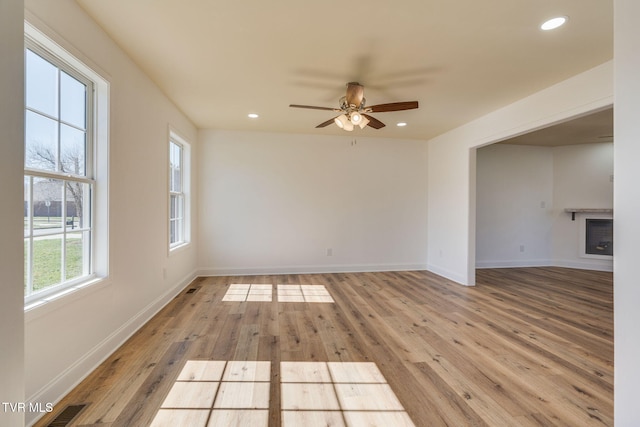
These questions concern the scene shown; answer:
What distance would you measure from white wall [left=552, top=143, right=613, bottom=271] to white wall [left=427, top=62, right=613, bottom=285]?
2.83 m

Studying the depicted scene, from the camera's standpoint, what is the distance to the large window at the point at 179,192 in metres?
4.01

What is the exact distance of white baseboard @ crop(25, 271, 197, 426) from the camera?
1.62 metres

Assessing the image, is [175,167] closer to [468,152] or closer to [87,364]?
[87,364]

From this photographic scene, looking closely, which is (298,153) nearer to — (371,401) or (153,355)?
(153,355)

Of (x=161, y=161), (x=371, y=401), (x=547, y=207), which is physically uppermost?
(x=161, y=161)

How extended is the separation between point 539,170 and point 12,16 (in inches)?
296

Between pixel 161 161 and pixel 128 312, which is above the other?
pixel 161 161

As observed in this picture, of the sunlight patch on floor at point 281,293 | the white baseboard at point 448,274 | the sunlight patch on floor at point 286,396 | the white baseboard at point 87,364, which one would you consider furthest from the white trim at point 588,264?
the white baseboard at point 87,364

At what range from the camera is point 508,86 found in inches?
121

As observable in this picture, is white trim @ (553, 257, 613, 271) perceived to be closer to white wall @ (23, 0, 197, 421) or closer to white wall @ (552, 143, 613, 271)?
white wall @ (552, 143, 613, 271)

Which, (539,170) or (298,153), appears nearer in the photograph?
(298,153)

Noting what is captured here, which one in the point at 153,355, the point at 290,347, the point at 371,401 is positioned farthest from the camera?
the point at 290,347

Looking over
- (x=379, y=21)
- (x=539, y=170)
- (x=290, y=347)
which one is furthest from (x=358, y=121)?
(x=539, y=170)

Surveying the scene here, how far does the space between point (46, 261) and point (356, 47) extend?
8.78 feet
